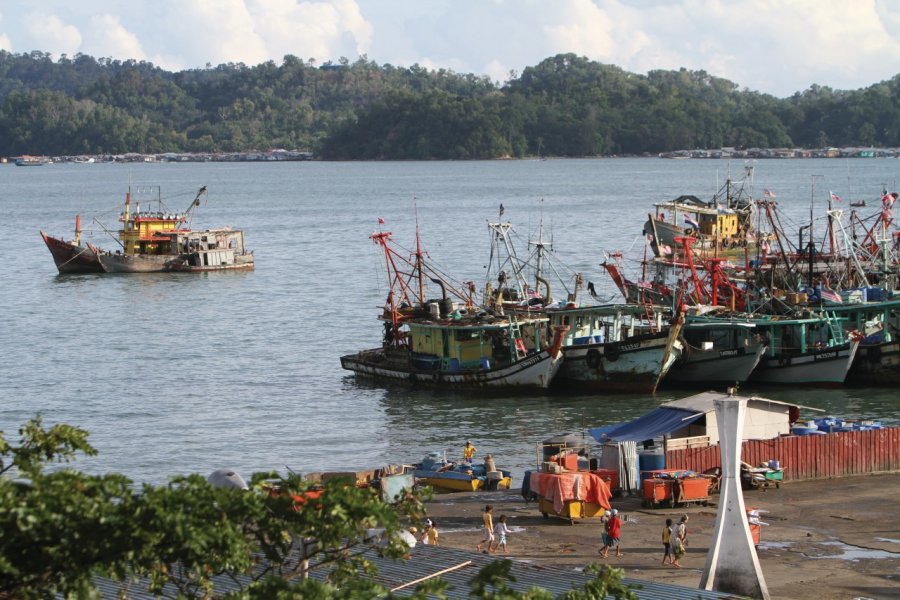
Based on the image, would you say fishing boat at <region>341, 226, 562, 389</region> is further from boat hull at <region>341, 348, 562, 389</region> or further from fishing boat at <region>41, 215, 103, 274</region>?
fishing boat at <region>41, 215, 103, 274</region>

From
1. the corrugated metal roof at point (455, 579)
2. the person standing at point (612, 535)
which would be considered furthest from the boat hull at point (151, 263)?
the corrugated metal roof at point (455, 579)

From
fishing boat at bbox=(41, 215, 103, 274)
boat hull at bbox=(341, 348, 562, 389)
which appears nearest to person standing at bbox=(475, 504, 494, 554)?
boat hull at bbox=(341, 348, 562, 389)

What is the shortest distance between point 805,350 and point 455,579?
3314 cm

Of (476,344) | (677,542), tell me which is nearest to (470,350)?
(476,344)

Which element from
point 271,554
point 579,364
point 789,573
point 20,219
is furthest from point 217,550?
point 20,219

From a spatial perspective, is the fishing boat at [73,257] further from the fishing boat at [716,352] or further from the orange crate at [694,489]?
the orange crate at [694,489]

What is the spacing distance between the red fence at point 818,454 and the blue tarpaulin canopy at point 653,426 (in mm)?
887

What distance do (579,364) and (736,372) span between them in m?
5.18

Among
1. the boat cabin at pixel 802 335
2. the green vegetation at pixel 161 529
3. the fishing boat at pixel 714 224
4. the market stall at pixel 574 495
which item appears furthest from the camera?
the fishing boat at pixel 714 224

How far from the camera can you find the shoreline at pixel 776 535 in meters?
26.1

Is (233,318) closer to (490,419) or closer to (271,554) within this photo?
(490,419)

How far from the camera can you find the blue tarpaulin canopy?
113 feet

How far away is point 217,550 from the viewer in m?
15.3

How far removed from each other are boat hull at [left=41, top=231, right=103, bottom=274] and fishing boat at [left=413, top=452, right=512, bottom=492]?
70180 mm
